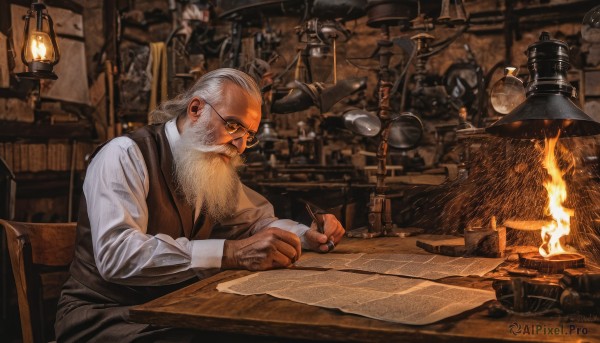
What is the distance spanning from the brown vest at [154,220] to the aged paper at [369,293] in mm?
579

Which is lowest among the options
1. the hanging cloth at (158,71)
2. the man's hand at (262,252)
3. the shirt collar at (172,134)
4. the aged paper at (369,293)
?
the aged paper at (369,293)

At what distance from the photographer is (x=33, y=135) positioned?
257 inches

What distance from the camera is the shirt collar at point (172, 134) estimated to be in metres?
2.91

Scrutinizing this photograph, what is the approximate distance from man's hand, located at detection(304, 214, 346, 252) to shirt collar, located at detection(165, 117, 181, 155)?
777mm

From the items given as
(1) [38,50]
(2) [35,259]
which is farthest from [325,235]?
(1) [38,50]

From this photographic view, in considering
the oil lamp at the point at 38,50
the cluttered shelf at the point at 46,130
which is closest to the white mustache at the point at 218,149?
Result: the oil lamp at the point at 38,50

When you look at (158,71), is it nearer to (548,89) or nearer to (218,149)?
(218,149)

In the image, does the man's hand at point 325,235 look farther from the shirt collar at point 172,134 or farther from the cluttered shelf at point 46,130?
the cluttered shelf at point 46,130

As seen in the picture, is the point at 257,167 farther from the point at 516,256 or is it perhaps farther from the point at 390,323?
the point at 390,323

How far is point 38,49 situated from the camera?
4363 millimetres

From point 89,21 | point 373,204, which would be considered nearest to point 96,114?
point 89,21

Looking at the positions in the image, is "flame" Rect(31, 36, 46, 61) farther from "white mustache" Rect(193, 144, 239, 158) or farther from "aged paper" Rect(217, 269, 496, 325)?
"aged paper" Rect(217, 269, 496, 325)

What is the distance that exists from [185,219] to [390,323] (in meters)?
1.46

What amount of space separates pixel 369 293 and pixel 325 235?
966mm
